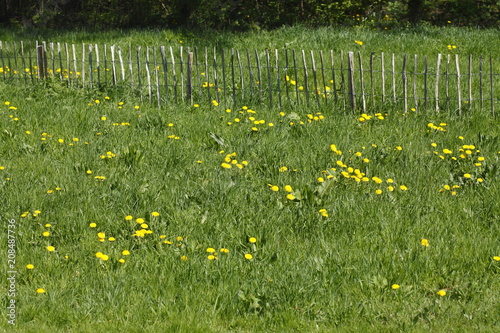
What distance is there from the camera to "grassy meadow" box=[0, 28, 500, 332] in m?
3.72

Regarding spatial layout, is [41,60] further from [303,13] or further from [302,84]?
[303,13]

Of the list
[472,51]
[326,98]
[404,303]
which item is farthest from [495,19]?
[404,303]

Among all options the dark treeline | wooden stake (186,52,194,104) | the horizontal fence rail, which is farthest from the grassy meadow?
the dark treeline

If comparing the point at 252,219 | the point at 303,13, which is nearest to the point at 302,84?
the point at 252,219

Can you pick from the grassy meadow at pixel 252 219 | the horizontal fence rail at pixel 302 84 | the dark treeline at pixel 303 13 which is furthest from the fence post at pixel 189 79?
the dark treeline at pixel 303 13

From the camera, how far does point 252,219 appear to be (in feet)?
15.5

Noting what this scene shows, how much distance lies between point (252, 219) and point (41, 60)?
585cm

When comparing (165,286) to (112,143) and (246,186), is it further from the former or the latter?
(112,143)

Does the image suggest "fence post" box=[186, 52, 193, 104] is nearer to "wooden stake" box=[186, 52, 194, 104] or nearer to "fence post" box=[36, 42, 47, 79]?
"wooden stake" box=[186, 52, 194, 104]

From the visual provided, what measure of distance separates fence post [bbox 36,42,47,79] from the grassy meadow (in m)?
1.84

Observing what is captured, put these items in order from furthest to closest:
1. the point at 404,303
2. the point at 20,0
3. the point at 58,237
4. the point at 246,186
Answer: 1. the point at 20,0
2. the point at 246,186
3. the point at 58,237
4. the point at 404,303

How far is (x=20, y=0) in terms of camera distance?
66.2 ft

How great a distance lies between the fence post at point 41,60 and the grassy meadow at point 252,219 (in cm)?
184

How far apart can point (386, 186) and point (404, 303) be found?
1725 millimetres
